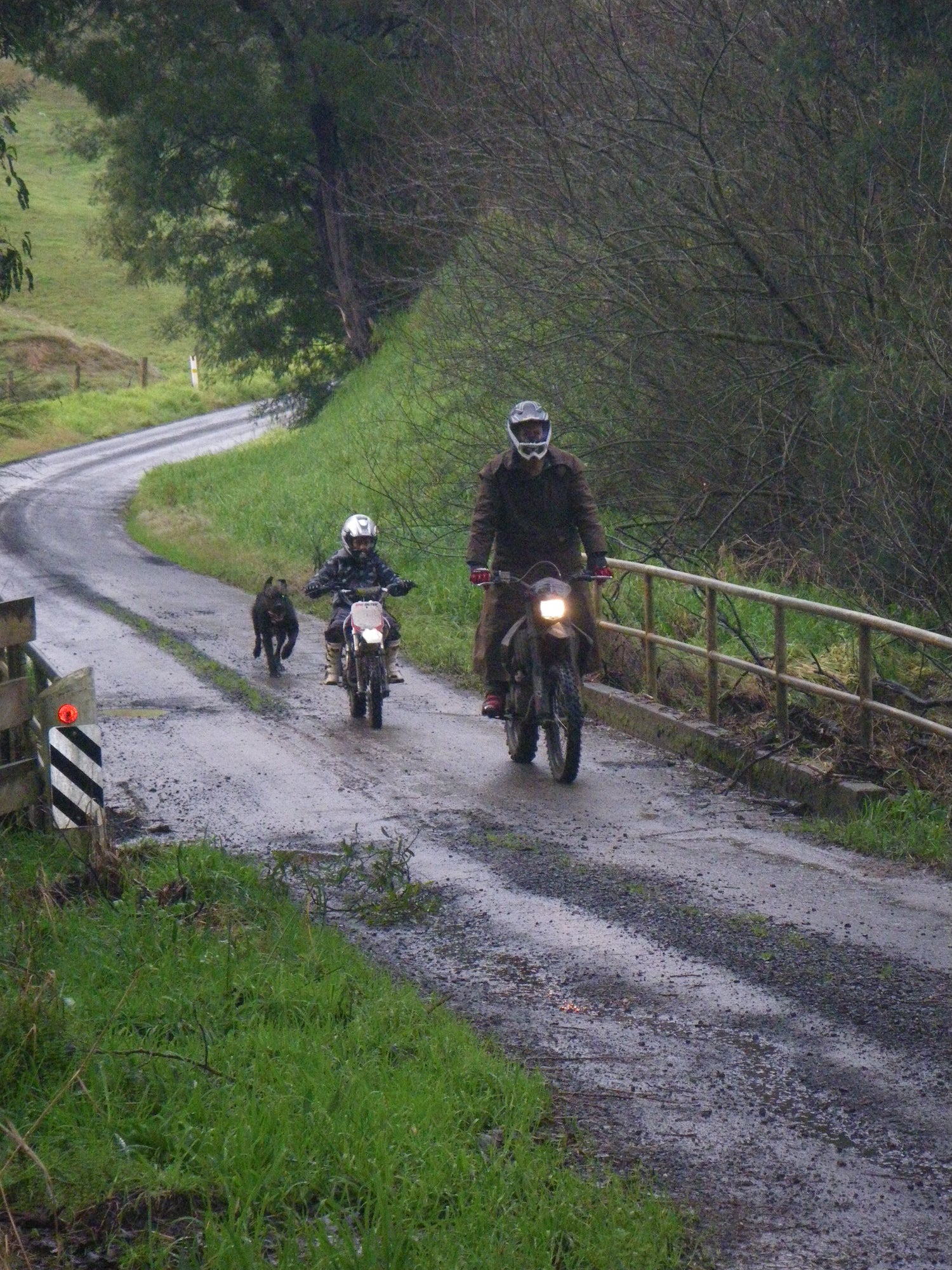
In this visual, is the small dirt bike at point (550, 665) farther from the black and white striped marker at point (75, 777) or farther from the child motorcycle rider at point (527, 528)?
the black and white striped marker at point (75, 777)

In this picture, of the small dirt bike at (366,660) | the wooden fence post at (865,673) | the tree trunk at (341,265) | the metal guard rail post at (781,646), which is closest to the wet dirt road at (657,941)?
the small dirt bike at (366,660)

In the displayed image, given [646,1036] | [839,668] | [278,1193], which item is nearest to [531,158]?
[839,668]

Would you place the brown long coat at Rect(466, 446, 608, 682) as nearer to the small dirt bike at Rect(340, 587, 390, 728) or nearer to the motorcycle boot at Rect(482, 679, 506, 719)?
the motorcycle boot at Rect(482, 679, 506, 719)

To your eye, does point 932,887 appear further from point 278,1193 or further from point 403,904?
point 278,1193

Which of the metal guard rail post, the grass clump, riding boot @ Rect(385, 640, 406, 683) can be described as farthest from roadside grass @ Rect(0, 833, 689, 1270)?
riding boot @ Rect(385, 640, 406, 683)

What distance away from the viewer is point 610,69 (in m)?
16.7

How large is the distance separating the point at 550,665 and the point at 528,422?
5.26 feet

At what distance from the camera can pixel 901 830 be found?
28.3 ft

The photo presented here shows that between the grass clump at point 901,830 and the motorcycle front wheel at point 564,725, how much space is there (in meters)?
1.64

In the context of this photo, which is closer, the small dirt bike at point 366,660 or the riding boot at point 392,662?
the small dirt bike at point 366,660

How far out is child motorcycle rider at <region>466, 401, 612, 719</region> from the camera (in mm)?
10336

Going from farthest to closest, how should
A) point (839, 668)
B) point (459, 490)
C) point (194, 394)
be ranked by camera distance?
point (194, 394), point (459, 490), point (839, 668)

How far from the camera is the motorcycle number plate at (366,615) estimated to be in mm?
12156

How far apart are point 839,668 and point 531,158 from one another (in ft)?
28.1
